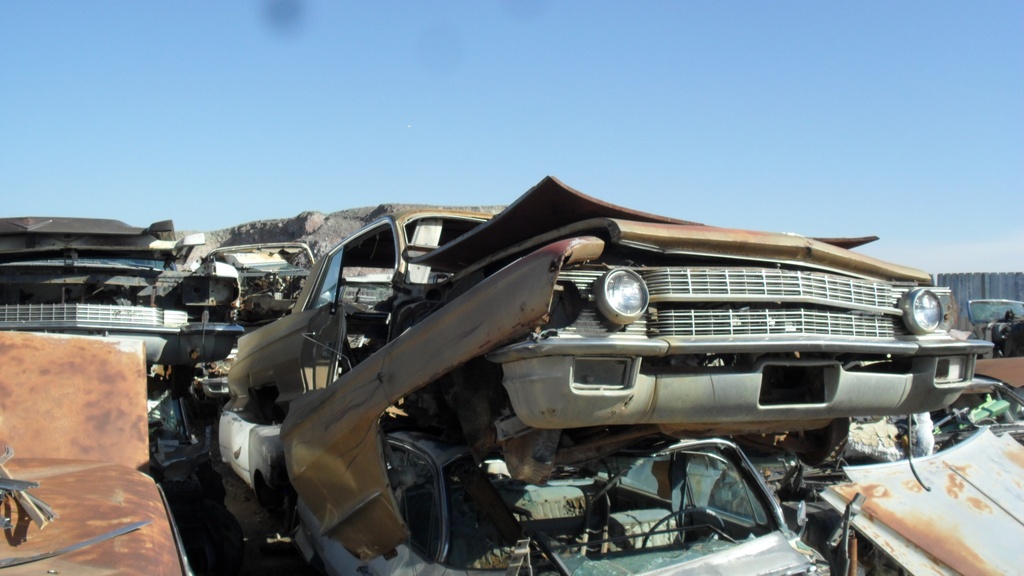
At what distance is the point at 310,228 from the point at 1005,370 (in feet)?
64.2

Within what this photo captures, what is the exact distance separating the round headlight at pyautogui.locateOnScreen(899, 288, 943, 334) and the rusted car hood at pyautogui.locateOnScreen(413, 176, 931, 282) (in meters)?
0.21

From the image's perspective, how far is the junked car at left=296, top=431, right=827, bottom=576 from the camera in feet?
12.3

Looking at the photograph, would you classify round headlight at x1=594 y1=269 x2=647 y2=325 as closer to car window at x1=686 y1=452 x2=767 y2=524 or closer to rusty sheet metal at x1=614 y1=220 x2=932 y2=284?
rusty sheet metal at x1=614 y1=220 x2=932 y2=284

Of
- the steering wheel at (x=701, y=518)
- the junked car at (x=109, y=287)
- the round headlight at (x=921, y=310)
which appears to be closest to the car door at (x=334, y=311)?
the steering wheel at (x=701, y=518)

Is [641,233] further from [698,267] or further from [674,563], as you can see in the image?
[674,563]

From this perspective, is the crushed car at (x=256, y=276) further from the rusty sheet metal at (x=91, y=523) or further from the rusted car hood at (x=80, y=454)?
the rusty sheet metal at (x=91, y=523)

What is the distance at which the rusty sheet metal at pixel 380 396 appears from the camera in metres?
3.35

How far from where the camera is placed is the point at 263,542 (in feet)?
22.7

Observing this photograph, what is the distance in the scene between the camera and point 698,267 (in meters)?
3.65

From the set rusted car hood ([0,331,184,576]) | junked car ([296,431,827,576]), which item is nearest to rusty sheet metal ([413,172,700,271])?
junked car ([296,431,827,576])

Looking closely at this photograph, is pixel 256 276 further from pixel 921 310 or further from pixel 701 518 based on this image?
pixel 921 310

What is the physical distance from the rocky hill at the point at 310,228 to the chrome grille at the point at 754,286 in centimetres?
1824

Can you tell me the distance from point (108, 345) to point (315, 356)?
124 centimetres

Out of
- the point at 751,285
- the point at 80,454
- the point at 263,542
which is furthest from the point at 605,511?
the point at 263,542
